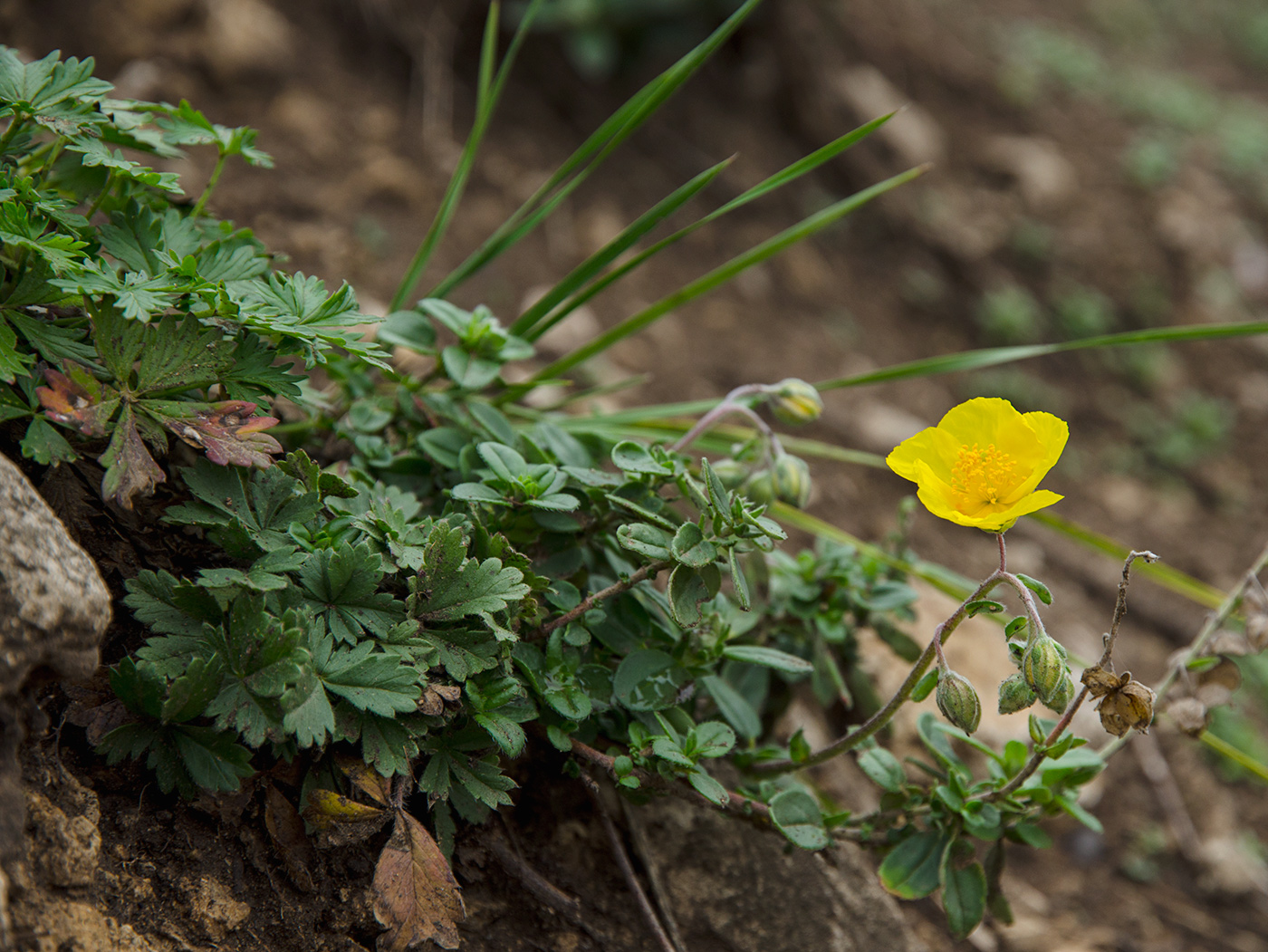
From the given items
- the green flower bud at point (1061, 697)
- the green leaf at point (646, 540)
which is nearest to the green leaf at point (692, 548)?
the green leaf at point (646, 540)

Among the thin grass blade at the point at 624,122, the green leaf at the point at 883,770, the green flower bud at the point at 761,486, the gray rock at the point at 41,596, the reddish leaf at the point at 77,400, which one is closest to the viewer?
the gray rock at the point at 41,596

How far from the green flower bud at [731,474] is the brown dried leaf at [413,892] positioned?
0.64 meters

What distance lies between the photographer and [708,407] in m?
1.67

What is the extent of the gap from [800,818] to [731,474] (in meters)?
0.49

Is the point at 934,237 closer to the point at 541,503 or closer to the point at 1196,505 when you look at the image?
the point at 1196,505

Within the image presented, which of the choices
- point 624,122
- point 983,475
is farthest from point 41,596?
point 624,122

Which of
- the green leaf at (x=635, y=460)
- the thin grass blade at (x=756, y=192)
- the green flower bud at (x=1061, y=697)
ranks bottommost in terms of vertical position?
the green flower bud at (x=1061, y=697)

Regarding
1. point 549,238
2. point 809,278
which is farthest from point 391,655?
point 809,278

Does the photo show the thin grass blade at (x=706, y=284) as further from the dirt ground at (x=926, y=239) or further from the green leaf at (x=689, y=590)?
the dirt ground at (x=926, y=239)

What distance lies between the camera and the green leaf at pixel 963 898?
119 centimetres

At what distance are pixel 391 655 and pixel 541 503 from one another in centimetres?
26

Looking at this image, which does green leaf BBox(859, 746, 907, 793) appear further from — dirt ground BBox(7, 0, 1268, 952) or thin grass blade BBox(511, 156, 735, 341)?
thin grass blade BBox(511, 156, 735, 341)

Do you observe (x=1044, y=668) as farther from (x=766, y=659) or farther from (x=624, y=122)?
(x=624, y=122)

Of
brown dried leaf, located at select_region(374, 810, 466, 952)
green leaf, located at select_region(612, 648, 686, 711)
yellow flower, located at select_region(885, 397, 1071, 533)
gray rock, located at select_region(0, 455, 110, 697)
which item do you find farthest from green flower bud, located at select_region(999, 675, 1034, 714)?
gray rock, located at select_region(0, 455, 110, 697)
